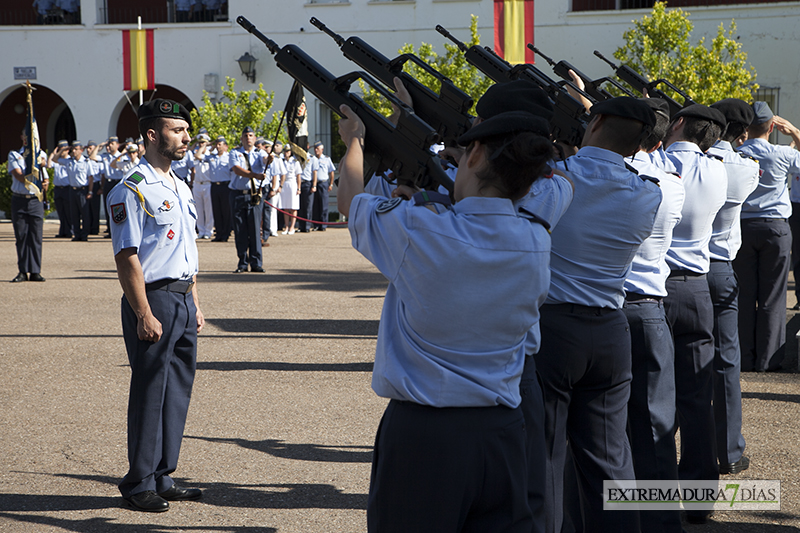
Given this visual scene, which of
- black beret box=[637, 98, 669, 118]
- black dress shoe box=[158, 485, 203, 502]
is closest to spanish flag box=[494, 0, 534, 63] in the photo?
black beret box=[637, 98, 669, 118]

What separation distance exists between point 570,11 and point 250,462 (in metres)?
23.1

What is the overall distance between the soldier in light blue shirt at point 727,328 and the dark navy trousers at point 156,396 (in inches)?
121

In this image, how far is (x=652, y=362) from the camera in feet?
13.0

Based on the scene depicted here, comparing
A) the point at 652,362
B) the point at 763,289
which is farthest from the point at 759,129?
the point at 652,362

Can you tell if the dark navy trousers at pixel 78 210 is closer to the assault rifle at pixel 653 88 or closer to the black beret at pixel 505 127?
the assault rifle at pixel 653 88

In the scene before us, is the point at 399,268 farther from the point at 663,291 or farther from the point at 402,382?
the point at 663,291

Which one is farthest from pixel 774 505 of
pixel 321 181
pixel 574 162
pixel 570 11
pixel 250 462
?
pixel 570 11

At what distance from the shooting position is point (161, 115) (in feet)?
15.4

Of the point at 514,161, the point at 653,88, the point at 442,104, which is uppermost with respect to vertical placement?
the point at 653,88

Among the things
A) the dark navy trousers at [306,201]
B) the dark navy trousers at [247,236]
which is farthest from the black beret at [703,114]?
the dark navy trousers at [306,201]

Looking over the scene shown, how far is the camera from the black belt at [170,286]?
463 centimetres

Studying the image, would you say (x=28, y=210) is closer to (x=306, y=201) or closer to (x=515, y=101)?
(x=306, y=201)

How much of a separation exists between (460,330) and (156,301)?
2701 mm

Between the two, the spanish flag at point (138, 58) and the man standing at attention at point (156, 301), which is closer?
the man standing at attention at point (156, 301)
